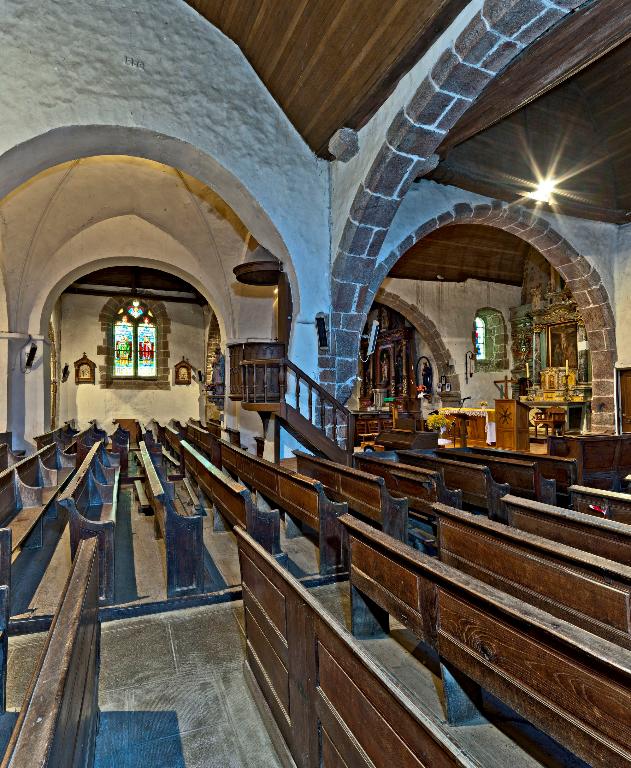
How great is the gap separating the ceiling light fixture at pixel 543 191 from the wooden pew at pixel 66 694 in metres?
9.38

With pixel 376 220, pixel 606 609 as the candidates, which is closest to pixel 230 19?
pixel 376 220

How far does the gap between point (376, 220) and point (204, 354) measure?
12.0 meters

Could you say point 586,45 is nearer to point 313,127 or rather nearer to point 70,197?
point 313,127

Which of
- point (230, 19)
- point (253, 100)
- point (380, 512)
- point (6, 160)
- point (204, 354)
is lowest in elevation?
point (380, 512)

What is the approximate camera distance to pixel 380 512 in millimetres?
3908

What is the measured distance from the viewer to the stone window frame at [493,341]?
630 inches

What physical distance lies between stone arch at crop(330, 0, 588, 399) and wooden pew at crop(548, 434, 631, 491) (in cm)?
342

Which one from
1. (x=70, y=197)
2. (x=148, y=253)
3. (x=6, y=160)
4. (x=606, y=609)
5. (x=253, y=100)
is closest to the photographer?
(x=606, y=609)

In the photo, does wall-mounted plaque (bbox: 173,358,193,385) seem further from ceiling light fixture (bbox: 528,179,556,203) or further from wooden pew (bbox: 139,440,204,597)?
wooden pew (bbox: 139,440,204,597)

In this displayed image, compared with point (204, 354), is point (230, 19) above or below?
above

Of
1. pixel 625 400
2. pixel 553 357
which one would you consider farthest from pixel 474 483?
pixel 553 357

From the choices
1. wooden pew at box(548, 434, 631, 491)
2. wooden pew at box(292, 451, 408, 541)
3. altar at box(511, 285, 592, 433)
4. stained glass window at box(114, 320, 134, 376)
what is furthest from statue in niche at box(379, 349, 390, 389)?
wooden pew at box(292, 451, 408, 541)

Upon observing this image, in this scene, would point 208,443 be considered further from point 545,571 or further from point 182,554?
point 545,571

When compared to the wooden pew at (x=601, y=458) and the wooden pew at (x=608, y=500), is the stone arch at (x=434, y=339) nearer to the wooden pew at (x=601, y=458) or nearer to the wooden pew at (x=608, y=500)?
the wooden pew at (x=601, y=458)
